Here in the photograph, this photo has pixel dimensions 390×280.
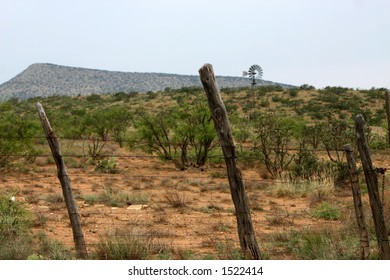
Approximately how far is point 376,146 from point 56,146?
17.9 metres

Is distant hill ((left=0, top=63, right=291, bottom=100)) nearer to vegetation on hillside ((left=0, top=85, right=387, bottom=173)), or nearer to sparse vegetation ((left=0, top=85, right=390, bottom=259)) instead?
vegetation on hillside ((left=0, top=85, right=387, bottom=173))

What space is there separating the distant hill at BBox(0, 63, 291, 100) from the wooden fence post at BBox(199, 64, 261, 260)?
98869 mm

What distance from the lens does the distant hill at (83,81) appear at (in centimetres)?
10609

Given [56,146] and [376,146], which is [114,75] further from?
[56,146]

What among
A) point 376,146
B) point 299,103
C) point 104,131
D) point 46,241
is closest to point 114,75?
point 299,103

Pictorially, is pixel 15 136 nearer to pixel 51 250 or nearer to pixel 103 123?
pixel 103 123

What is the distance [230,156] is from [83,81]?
109 m

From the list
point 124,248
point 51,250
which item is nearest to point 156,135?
point 51,250

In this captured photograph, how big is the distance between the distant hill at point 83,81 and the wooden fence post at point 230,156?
3892 inches

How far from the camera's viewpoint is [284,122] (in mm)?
20359

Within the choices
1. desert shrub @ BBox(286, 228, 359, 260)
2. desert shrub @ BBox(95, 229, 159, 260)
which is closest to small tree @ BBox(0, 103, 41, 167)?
desert shrub @ BBox(95, 229, 159, 260)

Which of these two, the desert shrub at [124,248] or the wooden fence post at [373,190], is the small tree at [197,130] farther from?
the wooden fence post at [373,190]

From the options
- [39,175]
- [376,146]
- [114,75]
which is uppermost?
[114,75]

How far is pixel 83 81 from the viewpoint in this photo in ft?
366
